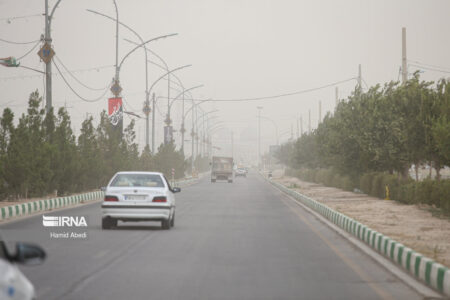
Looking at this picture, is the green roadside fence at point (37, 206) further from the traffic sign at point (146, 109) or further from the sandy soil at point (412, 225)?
the traffic sign at point (146, 109)

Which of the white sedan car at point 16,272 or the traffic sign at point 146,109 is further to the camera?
the traffic sign at point 146,109

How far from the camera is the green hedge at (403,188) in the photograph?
91.2ft

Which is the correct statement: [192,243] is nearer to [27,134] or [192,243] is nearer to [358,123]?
[27,134]

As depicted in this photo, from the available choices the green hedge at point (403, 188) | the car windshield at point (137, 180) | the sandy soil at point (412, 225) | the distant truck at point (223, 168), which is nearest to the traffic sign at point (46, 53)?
the sandy soil at point (412, 225)

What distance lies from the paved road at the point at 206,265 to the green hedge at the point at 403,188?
730cm

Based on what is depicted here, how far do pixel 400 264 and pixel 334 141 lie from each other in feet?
102

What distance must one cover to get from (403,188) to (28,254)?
31.8m

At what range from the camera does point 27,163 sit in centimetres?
3431

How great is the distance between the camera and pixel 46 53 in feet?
115

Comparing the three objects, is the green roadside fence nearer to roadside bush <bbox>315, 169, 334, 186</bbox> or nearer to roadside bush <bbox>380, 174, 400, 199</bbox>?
roadside bush <bbox>380, 174, 400, 199</bbox>

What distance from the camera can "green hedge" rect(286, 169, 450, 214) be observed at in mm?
27797

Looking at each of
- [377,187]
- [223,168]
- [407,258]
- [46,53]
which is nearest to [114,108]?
[46,53]

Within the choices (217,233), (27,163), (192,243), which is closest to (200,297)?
(192,243)

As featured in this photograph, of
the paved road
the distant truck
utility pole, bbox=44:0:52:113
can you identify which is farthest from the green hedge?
the distant truck
